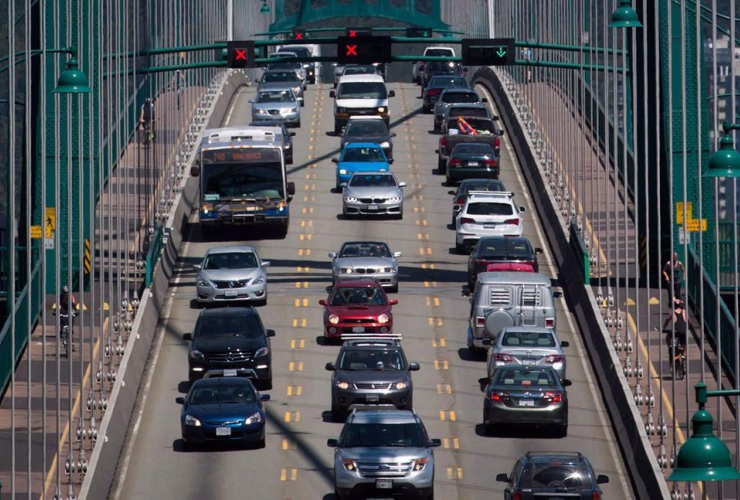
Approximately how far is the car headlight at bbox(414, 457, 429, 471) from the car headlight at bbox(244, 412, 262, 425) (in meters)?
4.69

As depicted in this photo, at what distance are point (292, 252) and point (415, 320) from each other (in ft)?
31.7

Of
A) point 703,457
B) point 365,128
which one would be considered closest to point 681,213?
point 365,128

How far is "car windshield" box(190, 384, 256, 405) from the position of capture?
119 ft

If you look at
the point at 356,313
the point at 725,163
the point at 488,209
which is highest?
the point at 725,163

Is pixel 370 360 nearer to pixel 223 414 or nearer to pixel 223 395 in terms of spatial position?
pixel 223 395

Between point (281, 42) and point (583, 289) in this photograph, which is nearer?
point (583, 289)

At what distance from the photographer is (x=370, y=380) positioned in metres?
38.3

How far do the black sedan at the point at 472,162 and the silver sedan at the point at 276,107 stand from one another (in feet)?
42.8

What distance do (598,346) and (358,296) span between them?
6.09m

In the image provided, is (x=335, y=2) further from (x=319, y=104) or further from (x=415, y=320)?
(x=415, y=320)

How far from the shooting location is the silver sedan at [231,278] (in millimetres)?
48750

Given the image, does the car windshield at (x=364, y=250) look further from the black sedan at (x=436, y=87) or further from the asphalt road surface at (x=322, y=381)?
the black sedan at (x=436, y=87)

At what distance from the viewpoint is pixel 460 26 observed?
5625 inches

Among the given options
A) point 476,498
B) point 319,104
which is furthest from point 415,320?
point 319,104
